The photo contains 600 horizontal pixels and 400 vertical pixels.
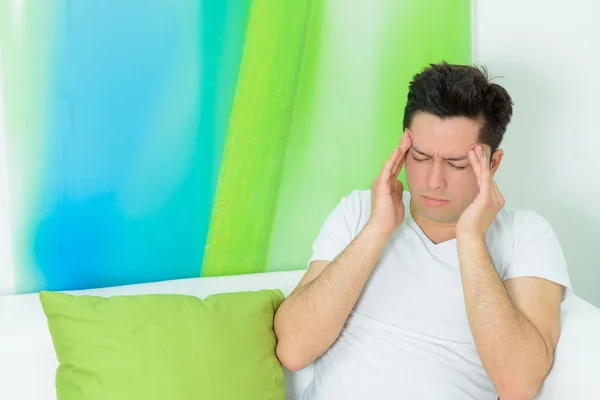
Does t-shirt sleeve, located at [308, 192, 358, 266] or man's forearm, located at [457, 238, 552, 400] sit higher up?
t-shirt sleeve, located at [308, 192, 358, 266]

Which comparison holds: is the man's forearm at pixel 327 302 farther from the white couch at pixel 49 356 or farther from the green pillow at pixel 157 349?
the white couch at pixel 49 356

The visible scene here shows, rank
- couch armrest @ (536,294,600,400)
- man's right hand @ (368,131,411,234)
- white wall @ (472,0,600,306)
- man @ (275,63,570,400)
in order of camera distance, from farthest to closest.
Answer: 1. white wall @ (472,0,600,306)
2. man's right hand @ (368,131,411,234)
3. man @ (275,63,570,400)
4. couch armrest @ (536,294,600,400)

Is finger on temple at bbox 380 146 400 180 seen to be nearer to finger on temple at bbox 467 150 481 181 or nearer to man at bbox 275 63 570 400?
man at bbox 275 63 570 400

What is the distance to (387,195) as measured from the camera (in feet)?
6.13

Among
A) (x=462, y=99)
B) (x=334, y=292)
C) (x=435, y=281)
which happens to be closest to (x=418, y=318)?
(x=435, y=281)

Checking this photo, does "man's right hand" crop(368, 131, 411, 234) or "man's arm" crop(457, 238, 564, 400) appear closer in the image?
"man's arm" crop(457, 238, 564, 400)

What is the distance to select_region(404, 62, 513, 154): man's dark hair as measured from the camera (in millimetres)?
1814

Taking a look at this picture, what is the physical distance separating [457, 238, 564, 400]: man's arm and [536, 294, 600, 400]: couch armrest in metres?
0.02

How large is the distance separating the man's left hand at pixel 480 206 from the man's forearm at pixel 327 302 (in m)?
0.19

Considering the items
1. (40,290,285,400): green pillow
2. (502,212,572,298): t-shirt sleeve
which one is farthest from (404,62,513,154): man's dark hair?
(40,290,285,400): green pillow

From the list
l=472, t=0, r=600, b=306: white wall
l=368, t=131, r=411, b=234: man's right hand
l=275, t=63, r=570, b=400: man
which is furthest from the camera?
l=472, t=0, r=600, b=306: white wall

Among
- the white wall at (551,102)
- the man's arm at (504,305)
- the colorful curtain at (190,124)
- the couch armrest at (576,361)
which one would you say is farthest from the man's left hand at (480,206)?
the white wall at (551,102)

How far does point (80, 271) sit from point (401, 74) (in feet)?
3.53

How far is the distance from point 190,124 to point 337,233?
50cm
